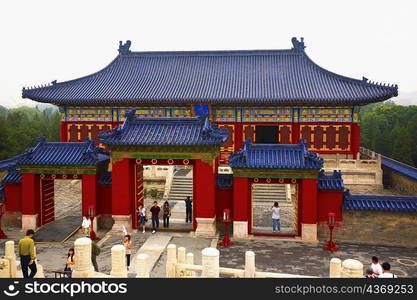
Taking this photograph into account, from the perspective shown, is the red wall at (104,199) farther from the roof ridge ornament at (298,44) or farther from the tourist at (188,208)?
the roof ridge ornament at (298,44)

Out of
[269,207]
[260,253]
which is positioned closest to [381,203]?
[260,253]

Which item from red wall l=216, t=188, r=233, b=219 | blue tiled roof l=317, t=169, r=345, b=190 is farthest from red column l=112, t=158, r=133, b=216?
blue tiled roof l=317, t=169, r=345, b=190

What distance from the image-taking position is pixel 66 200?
82.7ft

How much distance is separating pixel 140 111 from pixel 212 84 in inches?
271

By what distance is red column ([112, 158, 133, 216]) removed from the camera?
17016 mm

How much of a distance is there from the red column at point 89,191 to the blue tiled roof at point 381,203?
11.5 m

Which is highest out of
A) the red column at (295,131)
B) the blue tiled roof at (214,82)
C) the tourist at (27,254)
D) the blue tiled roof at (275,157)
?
the blue tiled roof at (214,82)

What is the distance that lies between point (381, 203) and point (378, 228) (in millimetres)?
1108

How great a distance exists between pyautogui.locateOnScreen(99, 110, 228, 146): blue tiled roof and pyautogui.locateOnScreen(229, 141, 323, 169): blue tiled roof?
116 centimetres

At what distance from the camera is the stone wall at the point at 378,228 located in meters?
15.9

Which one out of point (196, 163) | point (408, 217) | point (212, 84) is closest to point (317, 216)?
point (408, 217)

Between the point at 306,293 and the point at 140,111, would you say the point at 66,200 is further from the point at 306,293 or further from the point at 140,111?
the point at 306,293

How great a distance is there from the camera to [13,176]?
18.2 m

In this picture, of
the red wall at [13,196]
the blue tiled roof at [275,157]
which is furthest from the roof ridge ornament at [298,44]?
the red wall at [13,196]
